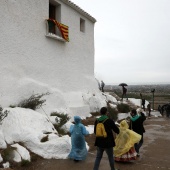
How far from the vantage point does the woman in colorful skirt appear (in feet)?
22.1

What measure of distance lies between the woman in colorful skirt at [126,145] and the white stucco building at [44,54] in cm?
451

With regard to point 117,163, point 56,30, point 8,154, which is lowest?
point 117,163

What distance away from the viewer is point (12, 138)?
24.6ft

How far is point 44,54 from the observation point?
11.4 meters

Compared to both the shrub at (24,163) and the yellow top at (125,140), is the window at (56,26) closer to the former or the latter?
the yellow top at (125,140)

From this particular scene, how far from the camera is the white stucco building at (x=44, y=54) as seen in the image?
9500 millimetres

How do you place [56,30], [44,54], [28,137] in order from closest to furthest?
[28,137] < [44,54] < [56,30]

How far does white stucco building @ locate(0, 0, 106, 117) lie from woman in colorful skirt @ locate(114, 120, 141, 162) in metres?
4.51

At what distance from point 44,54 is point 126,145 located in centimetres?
628

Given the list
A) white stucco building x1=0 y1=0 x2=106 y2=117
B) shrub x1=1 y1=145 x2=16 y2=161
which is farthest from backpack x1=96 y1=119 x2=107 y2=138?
white stucco building x1=0 y1=0 x2=106 y2=117

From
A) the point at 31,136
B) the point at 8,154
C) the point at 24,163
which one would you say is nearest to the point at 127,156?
the point at 24,163

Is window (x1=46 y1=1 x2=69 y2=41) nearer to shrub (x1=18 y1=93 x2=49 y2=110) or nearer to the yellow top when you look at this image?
shrub (x1=18 y1=93 x2=49 y2=110)

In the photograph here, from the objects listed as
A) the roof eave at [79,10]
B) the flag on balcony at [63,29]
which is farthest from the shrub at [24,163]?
the roof eave at [79,10]

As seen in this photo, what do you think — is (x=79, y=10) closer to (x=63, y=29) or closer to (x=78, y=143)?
(x=63, y=29)
